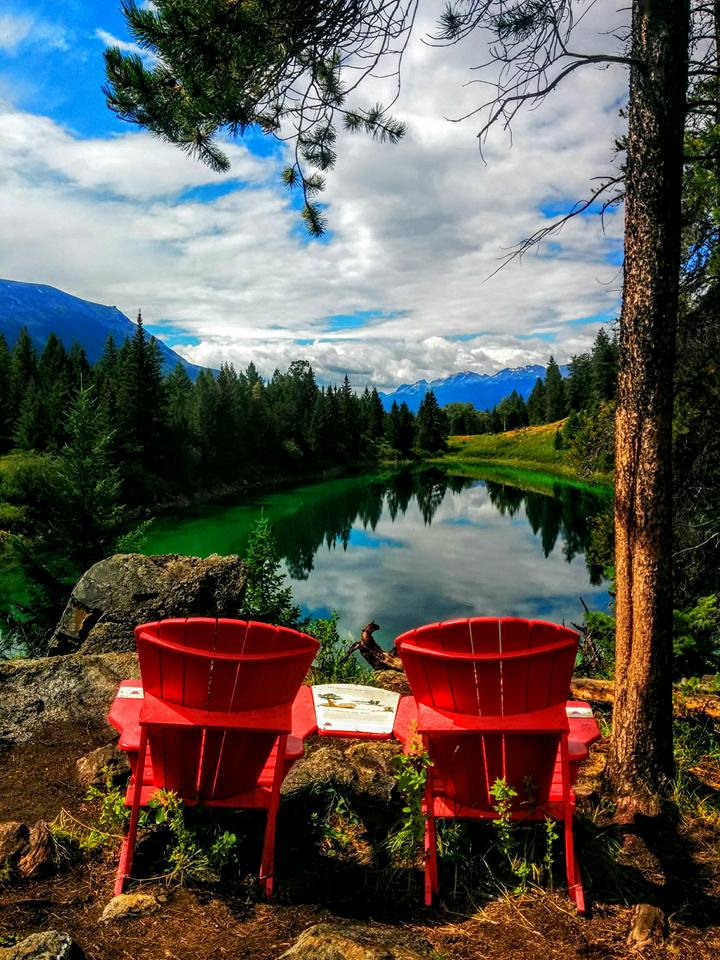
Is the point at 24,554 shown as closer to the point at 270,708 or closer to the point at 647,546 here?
the point at 270,708

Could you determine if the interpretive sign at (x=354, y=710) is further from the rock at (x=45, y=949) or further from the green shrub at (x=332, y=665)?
the green shrub at (x=332, y=665)

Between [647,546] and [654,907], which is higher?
[647,546]

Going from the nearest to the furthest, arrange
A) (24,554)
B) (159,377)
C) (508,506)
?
(24,554) < (159,377) < (508,506)

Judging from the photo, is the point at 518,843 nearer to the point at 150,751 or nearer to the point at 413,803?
the point at 413,803

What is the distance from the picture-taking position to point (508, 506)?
51.9 meters

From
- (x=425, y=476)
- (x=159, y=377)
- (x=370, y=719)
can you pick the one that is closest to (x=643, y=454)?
(x=370, y=719)

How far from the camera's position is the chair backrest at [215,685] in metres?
2.75

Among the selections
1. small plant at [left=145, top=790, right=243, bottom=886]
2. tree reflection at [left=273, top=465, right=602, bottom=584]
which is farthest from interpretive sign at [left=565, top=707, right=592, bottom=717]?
tree reflection at [left=273, top=465, right=602, bottom=584]

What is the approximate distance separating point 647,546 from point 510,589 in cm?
2063

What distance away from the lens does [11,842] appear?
2.87 m

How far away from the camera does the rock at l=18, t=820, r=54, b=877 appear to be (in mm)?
2795

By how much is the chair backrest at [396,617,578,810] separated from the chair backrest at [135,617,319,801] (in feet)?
1.84

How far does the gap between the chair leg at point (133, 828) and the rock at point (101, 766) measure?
1035 mm

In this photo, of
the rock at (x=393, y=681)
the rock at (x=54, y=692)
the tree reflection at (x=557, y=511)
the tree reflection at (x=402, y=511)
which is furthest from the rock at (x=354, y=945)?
the tree reflection at (x=557, y=511)
